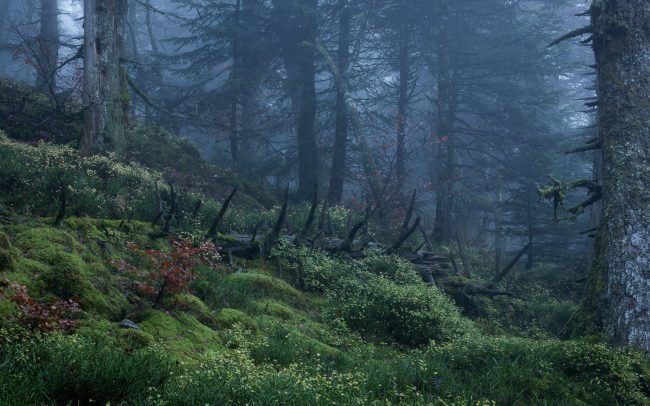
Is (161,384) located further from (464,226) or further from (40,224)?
(464,226)

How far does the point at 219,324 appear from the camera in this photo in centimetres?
702

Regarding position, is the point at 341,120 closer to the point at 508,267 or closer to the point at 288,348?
the point at 508,267

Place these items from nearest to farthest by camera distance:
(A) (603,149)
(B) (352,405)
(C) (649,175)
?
(B) (352,405) < (C) (649,175) < (A) (603,149)

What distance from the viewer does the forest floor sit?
4.45 metres

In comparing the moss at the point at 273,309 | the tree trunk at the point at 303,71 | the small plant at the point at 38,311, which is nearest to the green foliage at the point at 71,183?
the small plant at the point at 38,311

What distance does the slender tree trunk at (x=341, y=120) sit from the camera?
22031 mm

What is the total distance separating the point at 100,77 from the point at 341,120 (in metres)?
10.5

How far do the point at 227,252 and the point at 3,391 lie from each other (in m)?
7.13

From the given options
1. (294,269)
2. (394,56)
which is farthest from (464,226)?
(294,269)

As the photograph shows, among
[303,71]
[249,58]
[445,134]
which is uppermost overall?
[249,58]

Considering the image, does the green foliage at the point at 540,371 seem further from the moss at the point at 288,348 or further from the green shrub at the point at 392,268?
the green shrub at the point at 392,268

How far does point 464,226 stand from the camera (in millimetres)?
31562

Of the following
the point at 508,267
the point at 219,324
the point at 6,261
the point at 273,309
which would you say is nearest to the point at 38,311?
the point at 6,261

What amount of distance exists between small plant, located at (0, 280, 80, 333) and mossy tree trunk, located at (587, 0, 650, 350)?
7.55 metres
